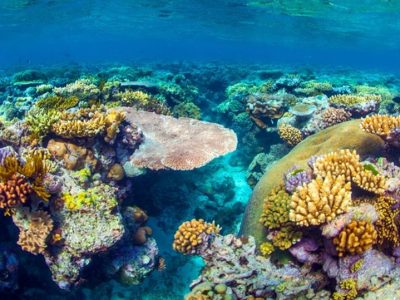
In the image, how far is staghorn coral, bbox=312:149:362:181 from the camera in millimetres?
5422

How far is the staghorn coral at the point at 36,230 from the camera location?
546 centimetres

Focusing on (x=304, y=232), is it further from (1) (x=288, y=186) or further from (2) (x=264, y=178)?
(2) (x=264, y=178)

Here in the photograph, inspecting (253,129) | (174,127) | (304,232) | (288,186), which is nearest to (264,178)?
(288,186)

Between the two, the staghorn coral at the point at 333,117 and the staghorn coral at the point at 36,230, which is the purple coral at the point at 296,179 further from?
the staghorn coral at the point at 36,230

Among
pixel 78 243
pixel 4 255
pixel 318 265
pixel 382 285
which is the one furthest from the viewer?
pixel 4 255

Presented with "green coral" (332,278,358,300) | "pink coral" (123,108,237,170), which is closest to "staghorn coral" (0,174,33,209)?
"pink coral" (123,108,237,170)

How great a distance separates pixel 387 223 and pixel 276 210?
1.72 m

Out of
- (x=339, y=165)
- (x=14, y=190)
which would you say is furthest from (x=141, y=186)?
(x=339, y=165)

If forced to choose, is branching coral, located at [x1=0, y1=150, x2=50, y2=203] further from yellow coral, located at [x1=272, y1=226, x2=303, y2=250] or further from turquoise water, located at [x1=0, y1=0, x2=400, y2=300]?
yellow coral, located at [x1=272, y1=226, x2=303, y2=250]

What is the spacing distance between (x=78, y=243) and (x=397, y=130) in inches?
256

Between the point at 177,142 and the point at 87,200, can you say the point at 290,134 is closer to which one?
the point at 177,142

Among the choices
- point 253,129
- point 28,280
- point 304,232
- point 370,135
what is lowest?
point 28,280

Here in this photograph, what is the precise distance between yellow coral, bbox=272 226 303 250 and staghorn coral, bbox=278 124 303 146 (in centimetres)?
446

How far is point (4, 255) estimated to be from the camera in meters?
6.46
